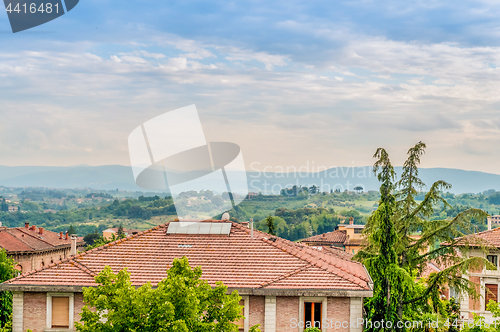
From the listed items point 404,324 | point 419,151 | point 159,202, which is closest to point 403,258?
point 404,324

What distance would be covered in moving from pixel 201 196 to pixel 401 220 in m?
11.1

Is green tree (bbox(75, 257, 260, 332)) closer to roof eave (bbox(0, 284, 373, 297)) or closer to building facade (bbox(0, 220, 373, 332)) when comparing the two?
building facade (bbox(0, 220, 373, 332))

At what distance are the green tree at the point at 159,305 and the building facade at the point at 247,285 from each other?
4661 mm

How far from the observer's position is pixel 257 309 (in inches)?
806

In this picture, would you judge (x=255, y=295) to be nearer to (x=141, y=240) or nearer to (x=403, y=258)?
(x=141, y=240)

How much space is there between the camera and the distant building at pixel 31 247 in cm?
6750

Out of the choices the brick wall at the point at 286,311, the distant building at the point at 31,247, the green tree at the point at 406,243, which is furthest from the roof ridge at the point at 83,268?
the distant building at the point at 31,247

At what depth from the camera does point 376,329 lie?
23.4m

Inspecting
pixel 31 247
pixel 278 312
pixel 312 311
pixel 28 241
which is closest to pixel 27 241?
pixel 28 241

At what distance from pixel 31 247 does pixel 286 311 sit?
2393 inches

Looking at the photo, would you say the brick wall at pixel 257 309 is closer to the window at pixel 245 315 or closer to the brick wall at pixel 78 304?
the window at pixel 245 315

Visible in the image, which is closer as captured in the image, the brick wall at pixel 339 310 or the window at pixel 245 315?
the brick wall at pixel 339 310

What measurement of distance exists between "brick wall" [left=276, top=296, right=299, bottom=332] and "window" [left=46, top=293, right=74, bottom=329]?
8.76 m

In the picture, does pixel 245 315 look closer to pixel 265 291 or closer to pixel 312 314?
pixel 265 291
